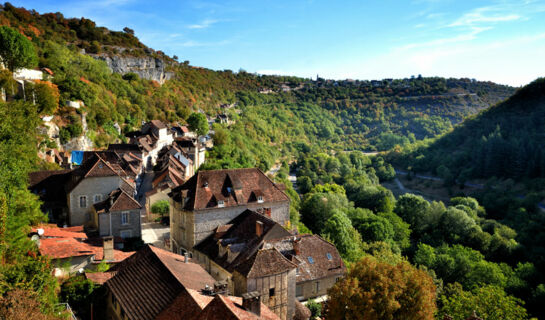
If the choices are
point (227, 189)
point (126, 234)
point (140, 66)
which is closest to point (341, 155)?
point (140, 66)

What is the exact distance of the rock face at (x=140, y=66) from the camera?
91062mm

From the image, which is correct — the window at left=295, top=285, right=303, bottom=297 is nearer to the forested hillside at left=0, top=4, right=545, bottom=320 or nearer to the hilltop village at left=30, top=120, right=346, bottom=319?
the hilltop village at left=30, top=120, right=346, bottom=319

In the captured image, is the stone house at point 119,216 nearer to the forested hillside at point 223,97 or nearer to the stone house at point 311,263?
the stone house at point 311,263

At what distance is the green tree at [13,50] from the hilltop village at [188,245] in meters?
17.3

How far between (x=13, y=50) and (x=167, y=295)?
48.9 m

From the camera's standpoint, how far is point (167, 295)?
16156 millimetres

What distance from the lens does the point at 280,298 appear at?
20.4 meters

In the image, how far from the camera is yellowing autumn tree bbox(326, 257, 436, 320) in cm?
1866

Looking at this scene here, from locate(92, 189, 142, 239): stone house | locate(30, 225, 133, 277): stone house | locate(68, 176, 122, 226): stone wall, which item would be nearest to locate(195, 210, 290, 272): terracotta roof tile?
locate(30, 225, 133, 277): stone house

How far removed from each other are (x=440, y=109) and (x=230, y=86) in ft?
311

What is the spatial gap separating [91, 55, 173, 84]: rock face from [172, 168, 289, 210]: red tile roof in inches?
2777

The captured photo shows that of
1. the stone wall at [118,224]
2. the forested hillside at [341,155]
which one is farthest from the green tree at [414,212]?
the stone wall at [118,224]

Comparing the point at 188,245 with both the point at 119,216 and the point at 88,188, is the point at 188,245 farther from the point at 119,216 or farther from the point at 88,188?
the point at 88,188

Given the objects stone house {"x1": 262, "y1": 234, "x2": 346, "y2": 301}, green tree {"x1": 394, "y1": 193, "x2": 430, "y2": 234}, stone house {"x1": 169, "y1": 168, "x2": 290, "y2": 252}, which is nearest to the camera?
stone house {"x1": 262, "y1": 234, "x2": 346, "y2": 301}
